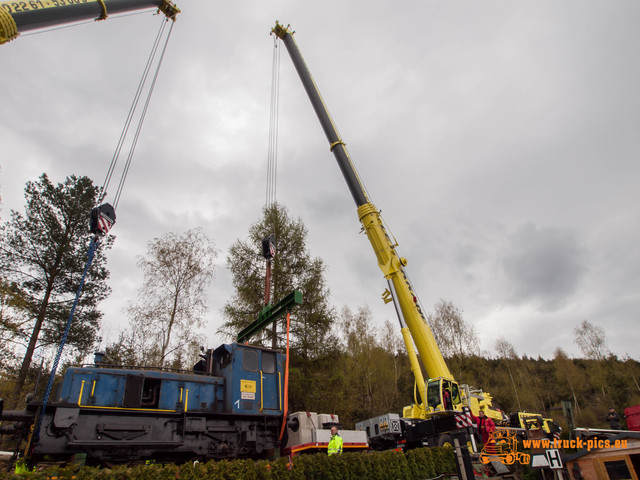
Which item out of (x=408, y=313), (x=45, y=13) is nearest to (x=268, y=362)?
(x=408, y=313)

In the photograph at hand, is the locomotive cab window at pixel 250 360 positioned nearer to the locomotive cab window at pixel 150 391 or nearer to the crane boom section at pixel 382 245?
the locomotive cab window at pixel 150 391

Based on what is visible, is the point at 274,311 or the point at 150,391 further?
the point at 274,311

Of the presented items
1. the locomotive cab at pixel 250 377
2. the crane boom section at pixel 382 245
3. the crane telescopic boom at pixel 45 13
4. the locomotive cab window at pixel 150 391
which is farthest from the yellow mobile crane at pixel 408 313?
the crane telescopic boom at pixel 45 13

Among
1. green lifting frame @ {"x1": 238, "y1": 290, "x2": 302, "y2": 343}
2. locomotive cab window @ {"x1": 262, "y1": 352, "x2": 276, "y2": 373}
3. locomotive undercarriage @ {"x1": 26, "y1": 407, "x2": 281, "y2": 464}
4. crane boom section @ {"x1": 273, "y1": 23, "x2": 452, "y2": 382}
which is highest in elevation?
crane boom section @ {"x1": 273, "y1": 23, "x2": 452, "y2": 382}

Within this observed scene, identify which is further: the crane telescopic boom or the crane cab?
the crane cab

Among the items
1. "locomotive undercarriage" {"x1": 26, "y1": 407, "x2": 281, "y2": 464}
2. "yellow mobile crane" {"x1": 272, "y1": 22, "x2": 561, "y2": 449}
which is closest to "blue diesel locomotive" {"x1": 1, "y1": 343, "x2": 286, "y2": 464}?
"locomotive undercarriage" {"x1": 26, "y1": 407, "x2": 281, "y2": 464}

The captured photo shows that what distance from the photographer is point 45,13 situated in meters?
7.82

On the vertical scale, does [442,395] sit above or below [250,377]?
below

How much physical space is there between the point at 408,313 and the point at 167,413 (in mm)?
9795

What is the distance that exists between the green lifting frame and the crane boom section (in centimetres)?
695

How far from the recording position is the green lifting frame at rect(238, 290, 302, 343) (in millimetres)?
9094

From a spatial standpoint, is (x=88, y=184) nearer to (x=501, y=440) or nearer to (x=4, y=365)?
(x=4, y=365)

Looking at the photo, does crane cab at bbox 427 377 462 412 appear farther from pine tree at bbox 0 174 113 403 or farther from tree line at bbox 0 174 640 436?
pine tree at bbox 0 174 113 403

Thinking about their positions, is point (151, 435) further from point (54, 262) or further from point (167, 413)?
point (54, 262)
